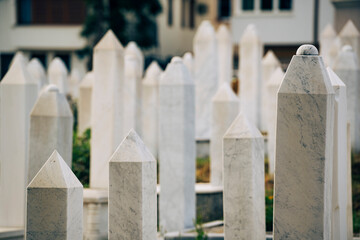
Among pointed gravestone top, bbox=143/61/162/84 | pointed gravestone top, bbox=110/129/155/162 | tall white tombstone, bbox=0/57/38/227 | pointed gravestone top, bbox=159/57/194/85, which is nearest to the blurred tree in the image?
pointed gravestone top, bbox=143/61/162/84

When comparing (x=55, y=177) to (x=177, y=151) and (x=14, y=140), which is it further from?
(x=177, y=151)

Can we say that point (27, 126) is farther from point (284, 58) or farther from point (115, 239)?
point (284, 58)

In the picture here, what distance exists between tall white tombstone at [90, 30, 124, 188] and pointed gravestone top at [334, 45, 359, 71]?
10.3 feet

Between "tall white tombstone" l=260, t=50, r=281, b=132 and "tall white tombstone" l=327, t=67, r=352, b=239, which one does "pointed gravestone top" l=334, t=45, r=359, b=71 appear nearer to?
"tall white tombstone" l=260, t=50, r=281, b=132

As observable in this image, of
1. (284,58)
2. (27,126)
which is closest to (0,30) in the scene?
(284,58)

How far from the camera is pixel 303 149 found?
6629 mm

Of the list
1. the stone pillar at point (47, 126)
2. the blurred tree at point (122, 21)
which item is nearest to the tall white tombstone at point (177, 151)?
the stone pillar at point (47, 126)

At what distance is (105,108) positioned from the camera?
11.5 metres

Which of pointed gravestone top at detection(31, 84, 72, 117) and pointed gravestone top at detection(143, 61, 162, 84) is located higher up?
pointed gravestone top at detection(143, 61, 162, 84)

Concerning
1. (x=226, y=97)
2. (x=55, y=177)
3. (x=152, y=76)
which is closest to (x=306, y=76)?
(x=55, y=177)

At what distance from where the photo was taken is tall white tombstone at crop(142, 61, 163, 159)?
14.2m

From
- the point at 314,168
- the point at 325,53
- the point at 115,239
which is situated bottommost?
the point at 115,239

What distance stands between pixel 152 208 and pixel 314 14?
25472mm

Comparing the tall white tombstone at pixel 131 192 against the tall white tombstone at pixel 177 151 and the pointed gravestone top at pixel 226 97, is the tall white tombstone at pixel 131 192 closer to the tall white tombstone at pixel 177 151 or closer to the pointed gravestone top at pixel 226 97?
the tall white tombstone at pixel 177 151
